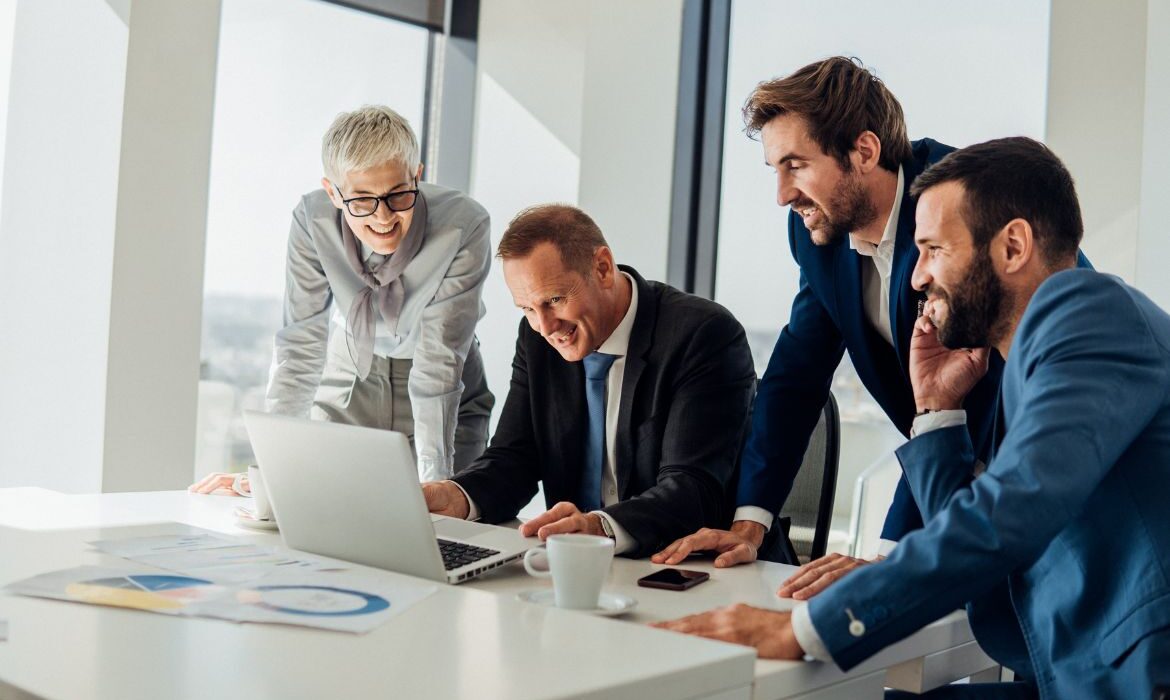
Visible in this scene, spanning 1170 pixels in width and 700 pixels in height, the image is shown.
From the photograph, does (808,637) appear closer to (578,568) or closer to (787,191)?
(578,568)

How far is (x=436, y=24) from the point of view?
14.9ft

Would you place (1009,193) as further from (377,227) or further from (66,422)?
(66,422)

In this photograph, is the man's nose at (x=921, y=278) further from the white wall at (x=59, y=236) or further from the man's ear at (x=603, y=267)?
the white wall at (x=59, y=236)

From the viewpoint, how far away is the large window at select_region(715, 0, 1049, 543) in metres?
3.47

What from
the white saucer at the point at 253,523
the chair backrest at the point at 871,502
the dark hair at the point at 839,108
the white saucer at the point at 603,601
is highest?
the dark hair at the point at 839,108

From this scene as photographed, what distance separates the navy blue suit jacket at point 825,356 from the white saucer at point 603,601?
74 centimetres

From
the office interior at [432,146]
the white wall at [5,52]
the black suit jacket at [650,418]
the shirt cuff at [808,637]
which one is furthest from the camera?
the white wall at [5,52]

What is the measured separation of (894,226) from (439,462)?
1.12 m

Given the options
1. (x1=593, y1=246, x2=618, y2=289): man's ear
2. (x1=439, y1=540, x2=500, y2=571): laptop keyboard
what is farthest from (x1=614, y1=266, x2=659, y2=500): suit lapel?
(x1=439, y1=540, x2=500, y2=571): laptop keyboard

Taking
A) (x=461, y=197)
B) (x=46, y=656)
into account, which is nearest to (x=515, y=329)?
(x=461, y=197)

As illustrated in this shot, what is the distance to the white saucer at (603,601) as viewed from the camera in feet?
4.42

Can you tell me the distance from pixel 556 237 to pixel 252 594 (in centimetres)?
112

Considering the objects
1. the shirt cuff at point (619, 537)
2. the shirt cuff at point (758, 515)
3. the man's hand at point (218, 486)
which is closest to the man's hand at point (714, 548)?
the shirt cuff at point (619, 537)

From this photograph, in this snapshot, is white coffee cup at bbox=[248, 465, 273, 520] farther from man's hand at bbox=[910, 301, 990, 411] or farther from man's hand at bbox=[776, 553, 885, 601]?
man's hand at bbox=[910, 301, 990, 411]
